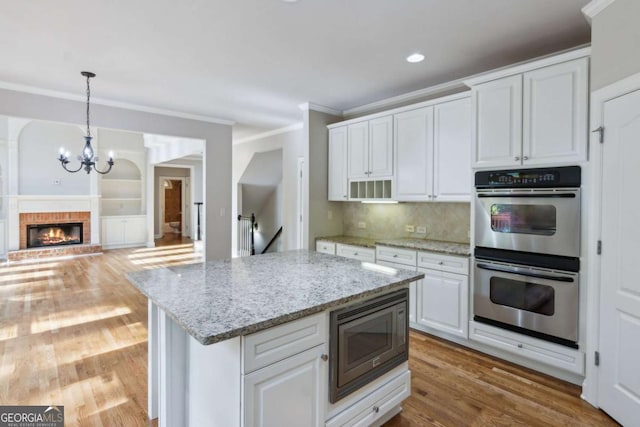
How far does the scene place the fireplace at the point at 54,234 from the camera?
25.4 ft

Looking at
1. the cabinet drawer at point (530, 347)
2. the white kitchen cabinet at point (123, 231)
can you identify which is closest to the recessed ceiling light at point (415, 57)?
the cabinet drawer at point (530, 347)

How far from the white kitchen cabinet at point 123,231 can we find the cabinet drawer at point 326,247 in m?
6.84

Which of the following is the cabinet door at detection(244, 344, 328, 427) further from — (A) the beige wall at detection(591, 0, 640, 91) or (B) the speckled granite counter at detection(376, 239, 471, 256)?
(A) the beige wall at detection(591, 0, 640, 91)

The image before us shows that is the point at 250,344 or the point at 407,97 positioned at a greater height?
the point at 407,97

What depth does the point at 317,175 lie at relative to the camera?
183 inches

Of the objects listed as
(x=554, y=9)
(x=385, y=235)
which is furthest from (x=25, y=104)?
(x=554, y=9)

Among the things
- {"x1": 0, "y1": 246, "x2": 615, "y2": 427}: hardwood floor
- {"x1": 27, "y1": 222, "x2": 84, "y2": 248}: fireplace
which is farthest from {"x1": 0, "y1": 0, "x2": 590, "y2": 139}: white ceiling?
{"x1": 27, "y1": 222, "x2": 84, "y2": 248}: fireplace

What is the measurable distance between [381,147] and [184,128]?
3.19 meters

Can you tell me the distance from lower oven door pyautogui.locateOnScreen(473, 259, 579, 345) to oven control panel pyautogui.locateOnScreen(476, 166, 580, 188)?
668mm

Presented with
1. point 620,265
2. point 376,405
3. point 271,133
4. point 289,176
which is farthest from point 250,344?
point 271,133

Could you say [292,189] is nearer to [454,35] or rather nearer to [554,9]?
[454,35]

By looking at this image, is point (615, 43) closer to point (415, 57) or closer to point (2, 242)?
point (415, 57)

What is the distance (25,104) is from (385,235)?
15.4ft

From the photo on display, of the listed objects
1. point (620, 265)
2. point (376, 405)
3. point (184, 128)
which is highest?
point (184, 128)
